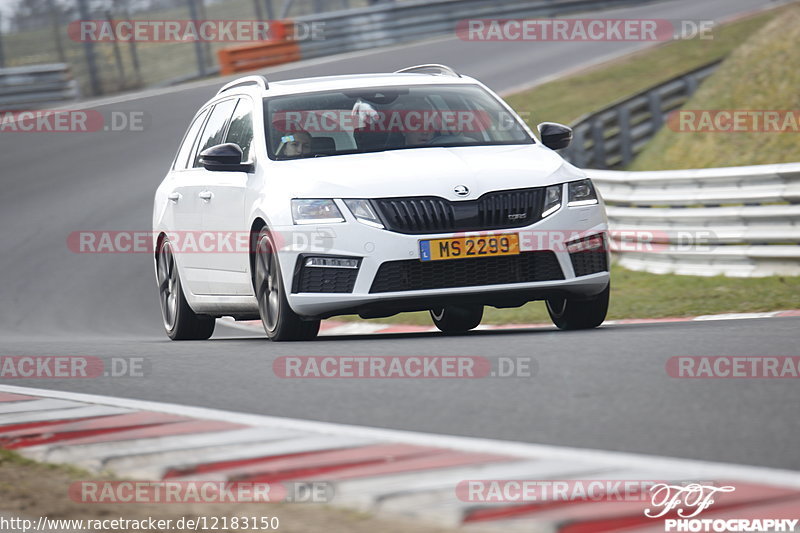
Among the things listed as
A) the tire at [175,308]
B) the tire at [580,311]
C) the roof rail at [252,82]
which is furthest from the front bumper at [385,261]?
the tire at [175,308]

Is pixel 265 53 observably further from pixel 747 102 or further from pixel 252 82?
pixel 252 82

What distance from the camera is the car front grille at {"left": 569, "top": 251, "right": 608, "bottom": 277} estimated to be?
7950 mm

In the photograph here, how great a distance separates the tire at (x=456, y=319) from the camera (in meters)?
10.6

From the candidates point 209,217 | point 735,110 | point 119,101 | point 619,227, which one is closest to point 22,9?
point 119,101

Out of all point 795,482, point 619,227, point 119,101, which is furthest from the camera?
point 119,101

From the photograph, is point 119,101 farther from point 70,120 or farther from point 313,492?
point 313,492

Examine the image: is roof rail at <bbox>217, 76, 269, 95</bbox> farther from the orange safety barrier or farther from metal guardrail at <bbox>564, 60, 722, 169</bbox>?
the orange safety barrier

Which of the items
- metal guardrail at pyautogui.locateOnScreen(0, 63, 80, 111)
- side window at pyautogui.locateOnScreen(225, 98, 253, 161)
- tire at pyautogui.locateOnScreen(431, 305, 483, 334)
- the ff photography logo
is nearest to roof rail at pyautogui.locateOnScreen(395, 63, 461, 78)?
side window at pyautogui.locateOnScreen(225, 98, 253, 161)

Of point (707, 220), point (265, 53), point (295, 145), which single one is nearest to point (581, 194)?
point (295, 145)

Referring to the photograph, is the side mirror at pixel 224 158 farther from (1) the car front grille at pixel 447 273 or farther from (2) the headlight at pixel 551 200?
(2) the headlight at pixel 551 200

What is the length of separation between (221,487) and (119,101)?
2254cm

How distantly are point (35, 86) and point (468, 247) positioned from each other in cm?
2084

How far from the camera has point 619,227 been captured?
575 inches

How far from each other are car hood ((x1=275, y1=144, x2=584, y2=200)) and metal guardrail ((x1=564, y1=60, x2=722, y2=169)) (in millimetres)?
10340
